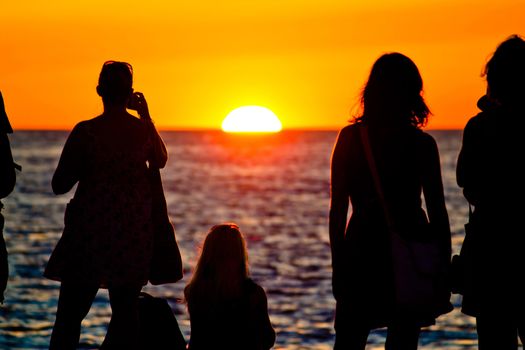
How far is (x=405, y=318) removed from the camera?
543 cm

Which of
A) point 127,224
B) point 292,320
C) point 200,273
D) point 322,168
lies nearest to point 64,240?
point 127,224

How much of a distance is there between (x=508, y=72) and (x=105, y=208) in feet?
7.52

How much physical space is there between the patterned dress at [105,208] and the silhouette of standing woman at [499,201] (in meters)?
1.86

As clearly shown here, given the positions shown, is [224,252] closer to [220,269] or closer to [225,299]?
[220,269]

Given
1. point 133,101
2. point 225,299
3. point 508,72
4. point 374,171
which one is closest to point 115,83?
point 133,101

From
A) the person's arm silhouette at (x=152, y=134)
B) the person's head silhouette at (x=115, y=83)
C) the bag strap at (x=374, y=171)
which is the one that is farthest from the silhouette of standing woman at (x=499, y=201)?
the person's head silhouette at (x=115, y=83)

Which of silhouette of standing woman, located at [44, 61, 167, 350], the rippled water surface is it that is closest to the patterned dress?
silhouette of standing woman, located at [44, 61, 167, 350]

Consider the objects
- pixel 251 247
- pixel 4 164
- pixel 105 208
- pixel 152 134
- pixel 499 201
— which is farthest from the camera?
pixel 251 247

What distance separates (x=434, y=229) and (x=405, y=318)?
1.46 feet

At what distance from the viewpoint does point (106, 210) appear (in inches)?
246

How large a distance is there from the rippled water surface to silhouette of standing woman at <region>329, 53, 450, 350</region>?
782cm

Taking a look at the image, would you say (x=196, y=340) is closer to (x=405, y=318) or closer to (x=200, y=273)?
(x=200, y=273)

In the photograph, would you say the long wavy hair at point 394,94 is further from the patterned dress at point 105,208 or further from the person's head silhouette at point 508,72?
the patterned dress at point 105,208

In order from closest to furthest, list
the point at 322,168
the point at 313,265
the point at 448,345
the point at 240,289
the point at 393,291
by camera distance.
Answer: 1. the point at 393,291
2. the point at 240,289
3. the point at 448,345
4. the point at 313,265
5. the point at 322,168
